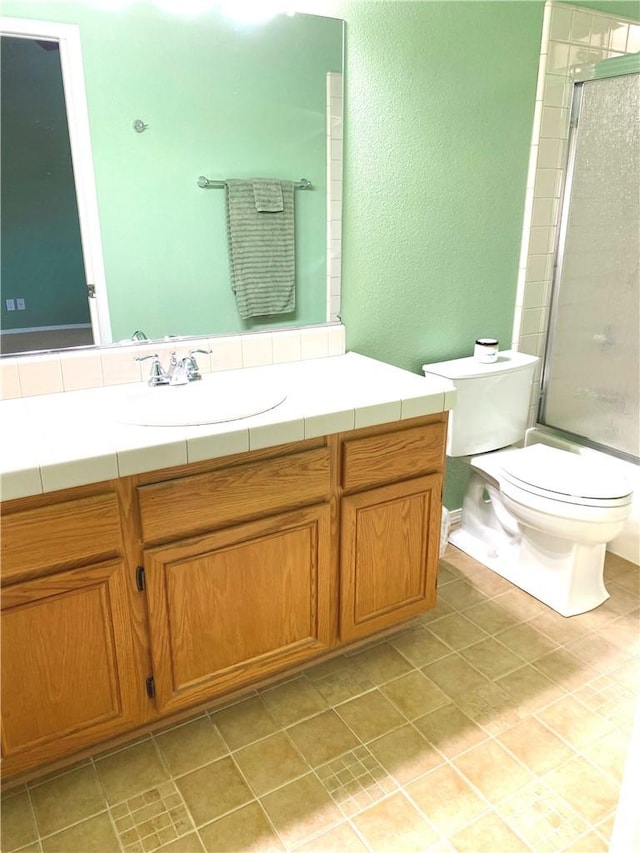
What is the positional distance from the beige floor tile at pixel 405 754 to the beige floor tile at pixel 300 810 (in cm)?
18

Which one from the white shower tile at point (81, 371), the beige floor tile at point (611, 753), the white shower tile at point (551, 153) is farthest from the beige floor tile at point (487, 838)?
the white shower tile at point (551, 153)

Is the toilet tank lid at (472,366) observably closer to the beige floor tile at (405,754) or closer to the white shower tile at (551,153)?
the white shower tile at (551,153)

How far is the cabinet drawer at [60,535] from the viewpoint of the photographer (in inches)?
52.2

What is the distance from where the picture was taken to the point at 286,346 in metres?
2.13

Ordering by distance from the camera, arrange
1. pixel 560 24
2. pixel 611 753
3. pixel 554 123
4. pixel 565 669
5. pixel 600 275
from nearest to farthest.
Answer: pixel 611 753, pixel 565 669, pixel 560 24, pixel 554 123, pixel 600 275

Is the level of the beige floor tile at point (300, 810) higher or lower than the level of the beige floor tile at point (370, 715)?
lower

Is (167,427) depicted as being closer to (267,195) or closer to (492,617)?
(267,195)

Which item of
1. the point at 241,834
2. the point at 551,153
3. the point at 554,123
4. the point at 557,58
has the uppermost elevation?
the point at 557,58

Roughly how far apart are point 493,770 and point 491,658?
439 millimetres

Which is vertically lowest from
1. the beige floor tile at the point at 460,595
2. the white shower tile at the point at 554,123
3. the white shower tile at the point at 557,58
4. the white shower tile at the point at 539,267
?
the beige floor tile at the point at 460,595

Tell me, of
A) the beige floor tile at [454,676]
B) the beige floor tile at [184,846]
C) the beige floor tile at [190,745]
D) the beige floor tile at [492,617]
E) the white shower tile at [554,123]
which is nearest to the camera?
the beige floor tile at [184,846]

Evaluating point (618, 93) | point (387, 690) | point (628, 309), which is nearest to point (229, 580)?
point (387, 690)

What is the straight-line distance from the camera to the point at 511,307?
267cm

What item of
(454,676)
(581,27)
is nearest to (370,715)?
(454,676)
